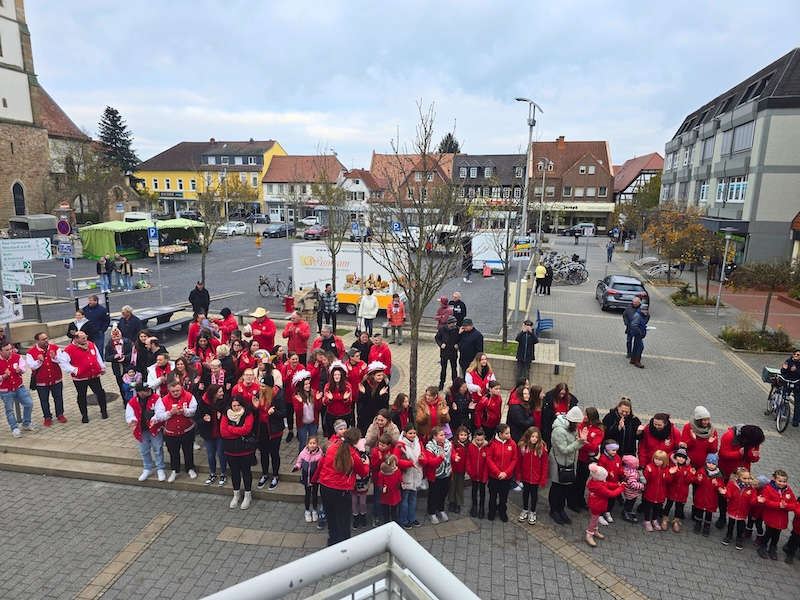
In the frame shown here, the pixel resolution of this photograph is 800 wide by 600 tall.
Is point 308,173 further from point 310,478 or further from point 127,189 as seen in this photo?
point 310,478

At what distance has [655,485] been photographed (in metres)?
6.59

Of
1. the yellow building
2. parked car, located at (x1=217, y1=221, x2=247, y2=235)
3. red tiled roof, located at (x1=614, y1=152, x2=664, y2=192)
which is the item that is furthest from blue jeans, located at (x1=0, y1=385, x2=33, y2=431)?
red tiled roof, located at (x1=614, y1=152, x2=664, y2=192)

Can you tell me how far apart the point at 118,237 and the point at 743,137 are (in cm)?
3767

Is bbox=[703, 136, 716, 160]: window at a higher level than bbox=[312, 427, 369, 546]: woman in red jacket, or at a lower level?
higher

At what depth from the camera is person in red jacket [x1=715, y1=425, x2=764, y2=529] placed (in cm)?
657

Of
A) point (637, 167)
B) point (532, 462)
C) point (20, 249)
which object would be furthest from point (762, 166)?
point (637, 167)

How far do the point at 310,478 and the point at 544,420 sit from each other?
349 cm

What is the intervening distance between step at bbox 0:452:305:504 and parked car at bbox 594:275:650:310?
16.5 m

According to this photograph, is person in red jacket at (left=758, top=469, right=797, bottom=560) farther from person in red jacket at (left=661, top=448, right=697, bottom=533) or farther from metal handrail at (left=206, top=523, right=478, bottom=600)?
metal handrail at (left=206, top=523, right=478, bottom=600)

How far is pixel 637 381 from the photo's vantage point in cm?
1237

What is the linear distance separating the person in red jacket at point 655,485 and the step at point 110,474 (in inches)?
183

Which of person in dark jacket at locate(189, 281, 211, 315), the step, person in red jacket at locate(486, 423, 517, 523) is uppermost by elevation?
person in dark jacket at locate(189, 281, 211, 315)

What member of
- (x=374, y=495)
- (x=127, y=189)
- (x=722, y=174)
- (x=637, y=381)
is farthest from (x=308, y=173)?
(x=374, y=495)

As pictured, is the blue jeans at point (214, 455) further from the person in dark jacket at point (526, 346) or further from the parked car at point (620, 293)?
the parked car at point (620, 293)
